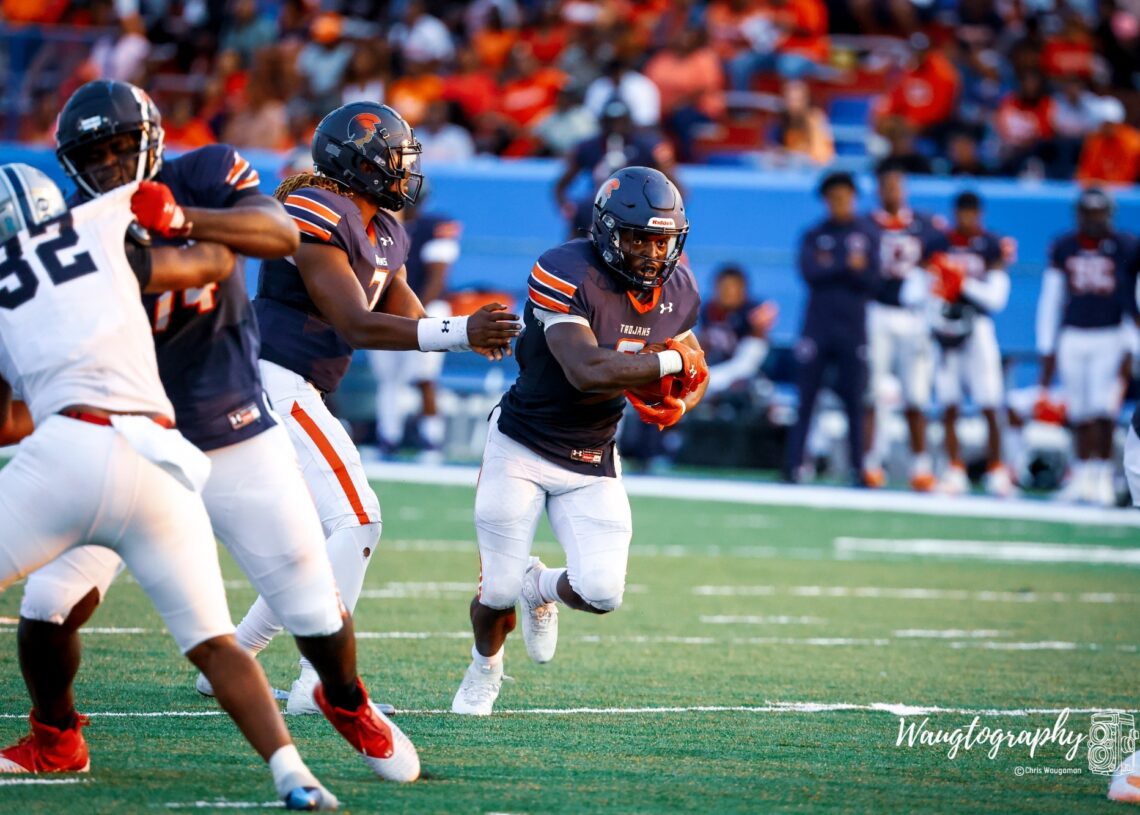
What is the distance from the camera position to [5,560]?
3.84 meters

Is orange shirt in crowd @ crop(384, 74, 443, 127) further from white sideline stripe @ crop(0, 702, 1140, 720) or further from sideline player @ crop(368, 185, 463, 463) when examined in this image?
white sideline stripe @ crop(0, 702, 1140, 720)

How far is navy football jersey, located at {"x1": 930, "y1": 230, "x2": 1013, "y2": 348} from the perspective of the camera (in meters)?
13.6

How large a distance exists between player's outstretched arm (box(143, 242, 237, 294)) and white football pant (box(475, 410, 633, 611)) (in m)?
1.69

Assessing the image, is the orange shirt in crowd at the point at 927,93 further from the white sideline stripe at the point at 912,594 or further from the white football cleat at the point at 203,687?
the white football cleat at the point at 203,687

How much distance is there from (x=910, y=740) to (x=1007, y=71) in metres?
13.1

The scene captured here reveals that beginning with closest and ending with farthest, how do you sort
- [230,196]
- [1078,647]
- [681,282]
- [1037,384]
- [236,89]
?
[230,196] < [681,282] < [1078,647] < [1037,384] < [236,89]

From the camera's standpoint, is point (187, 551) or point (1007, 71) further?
point (1007, 71)

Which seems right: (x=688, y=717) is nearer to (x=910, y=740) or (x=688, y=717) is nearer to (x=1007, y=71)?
(x=910, y=740)

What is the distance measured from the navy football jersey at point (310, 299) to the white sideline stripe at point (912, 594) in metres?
3.53

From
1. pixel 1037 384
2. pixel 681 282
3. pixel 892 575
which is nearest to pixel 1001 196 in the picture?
pixel 1037 384

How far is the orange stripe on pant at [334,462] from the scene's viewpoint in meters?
5.51

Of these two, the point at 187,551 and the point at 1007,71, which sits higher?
the point at 187,551

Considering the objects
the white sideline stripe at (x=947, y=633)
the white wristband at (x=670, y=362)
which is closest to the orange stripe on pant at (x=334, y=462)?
the white wristband at (x=670, y=362)

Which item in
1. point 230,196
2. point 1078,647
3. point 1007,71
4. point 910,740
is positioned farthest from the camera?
point 1007,71
